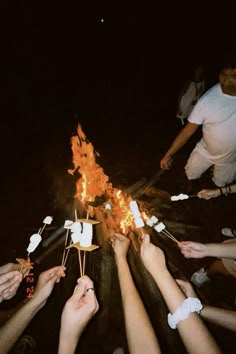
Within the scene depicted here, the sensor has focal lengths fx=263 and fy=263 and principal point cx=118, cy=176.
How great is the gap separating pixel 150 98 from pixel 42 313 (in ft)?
30.1

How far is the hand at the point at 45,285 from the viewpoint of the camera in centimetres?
306

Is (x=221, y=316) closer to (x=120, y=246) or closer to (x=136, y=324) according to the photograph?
(x=136, y=324)

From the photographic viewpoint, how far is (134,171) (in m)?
7.49

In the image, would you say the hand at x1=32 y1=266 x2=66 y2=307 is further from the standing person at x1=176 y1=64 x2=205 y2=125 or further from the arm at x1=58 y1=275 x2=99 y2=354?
the standing person at x1=176 y1=64 x2=205 y2=125

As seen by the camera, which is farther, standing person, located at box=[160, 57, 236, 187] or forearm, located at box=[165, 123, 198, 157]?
forearm, located at box=[165, 123, 198, 157]

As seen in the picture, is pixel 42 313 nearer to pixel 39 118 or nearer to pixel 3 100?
pixel 39 118

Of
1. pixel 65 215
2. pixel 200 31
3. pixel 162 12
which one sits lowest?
pixel 65 215

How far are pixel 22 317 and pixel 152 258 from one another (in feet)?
5.10

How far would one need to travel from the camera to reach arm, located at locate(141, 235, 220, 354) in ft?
7.35

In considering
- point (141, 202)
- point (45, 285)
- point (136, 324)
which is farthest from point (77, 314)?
point (141, 202)

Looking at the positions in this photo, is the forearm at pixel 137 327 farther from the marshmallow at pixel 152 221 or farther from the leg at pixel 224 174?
the leg at pixel 224 174

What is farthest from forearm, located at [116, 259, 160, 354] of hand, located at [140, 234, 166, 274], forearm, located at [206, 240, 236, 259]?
forearm, located at [206, 240, 236, 259]

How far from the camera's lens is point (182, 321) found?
240 centimetres

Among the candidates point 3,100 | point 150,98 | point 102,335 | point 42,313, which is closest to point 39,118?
point 3,100
